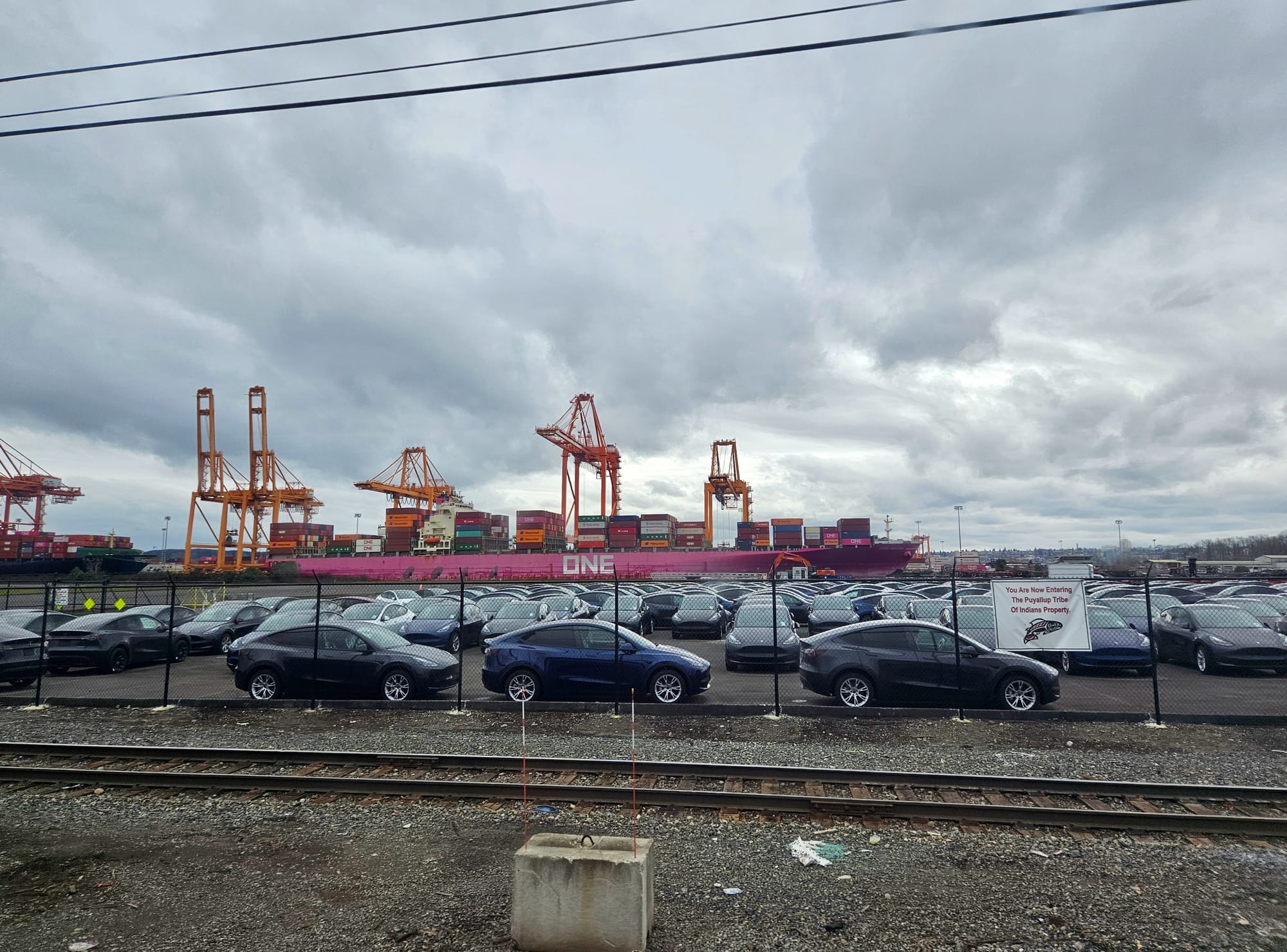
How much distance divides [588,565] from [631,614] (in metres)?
Answer: 38.0

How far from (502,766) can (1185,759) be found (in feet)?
27.0

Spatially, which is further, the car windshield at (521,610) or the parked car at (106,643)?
the car windshield at (521,610)

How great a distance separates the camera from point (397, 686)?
1218 cm

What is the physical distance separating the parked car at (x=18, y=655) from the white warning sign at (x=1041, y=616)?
1727 cm

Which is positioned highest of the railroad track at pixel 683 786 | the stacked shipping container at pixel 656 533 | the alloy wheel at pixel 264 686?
the stacked shipping container at pixel 656 533

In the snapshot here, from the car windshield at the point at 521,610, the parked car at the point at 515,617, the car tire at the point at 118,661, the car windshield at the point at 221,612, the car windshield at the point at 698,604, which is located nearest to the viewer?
the car tire at the point at 118,661

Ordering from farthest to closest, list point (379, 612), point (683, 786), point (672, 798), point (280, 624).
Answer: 1. point (379, 612)
2. point (280, 624)
3. point (683, 786)
4. point (672, 798)

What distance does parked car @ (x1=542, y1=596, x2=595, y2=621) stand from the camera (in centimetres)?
1972

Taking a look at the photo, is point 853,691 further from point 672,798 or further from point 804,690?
point 672,798

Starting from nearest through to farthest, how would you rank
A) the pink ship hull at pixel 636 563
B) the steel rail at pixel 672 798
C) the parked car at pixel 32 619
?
the steel rail at pixel 672 798, the parked car at pixel 32 619, the pink ship hull at pixel 636 563

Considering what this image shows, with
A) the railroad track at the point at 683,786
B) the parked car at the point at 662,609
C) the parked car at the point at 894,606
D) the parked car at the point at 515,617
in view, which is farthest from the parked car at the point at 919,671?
the parked car at the point at 662,609

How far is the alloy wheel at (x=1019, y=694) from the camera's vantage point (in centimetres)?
1063

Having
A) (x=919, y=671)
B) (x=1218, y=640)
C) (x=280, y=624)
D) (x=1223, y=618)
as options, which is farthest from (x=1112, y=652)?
(x=280, y=624)

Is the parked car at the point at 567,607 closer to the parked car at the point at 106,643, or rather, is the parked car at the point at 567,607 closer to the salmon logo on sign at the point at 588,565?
the parked car at the point at 106,643
